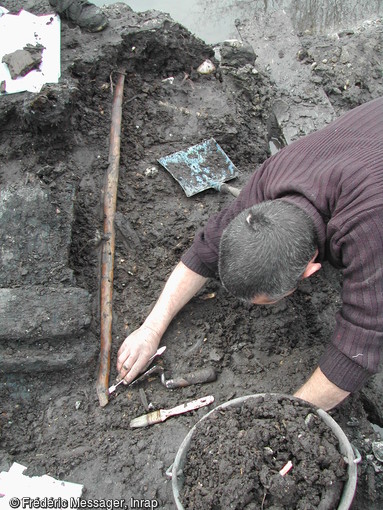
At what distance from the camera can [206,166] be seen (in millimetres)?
3580

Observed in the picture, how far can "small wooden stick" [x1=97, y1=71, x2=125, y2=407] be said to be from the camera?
2637mm

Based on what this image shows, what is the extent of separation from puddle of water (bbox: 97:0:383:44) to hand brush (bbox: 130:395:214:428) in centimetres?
463

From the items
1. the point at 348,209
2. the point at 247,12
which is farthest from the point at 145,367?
the point at 247,12

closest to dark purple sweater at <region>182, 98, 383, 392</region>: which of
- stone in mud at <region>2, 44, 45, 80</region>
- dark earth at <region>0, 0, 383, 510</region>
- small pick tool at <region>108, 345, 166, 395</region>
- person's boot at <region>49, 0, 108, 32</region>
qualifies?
dark earth at <region>0, 0, 383, 510</region>

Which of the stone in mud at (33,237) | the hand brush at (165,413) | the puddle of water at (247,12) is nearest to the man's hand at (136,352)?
the hand brush at (165,413)

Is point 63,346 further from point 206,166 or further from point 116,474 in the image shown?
point 206,166

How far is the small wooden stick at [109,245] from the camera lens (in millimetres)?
2637

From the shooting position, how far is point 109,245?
3076 mm

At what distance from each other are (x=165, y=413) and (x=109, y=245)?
121 cm

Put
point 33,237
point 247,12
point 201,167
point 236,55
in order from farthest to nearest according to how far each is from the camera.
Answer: point 247,12, point 236,55, point 201,167, point 33,237

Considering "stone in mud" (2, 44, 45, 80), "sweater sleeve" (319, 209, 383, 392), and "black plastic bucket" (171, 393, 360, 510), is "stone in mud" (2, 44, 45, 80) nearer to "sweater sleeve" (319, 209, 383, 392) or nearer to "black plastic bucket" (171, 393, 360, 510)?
"sweater sleeve" (319, 209, 383, 392)

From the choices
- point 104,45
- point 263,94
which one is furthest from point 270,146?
point 104,45

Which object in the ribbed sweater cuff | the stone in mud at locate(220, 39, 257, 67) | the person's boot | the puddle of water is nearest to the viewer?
the ribbed sweater cuff

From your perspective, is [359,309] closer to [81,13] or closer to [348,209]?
[348,209]
